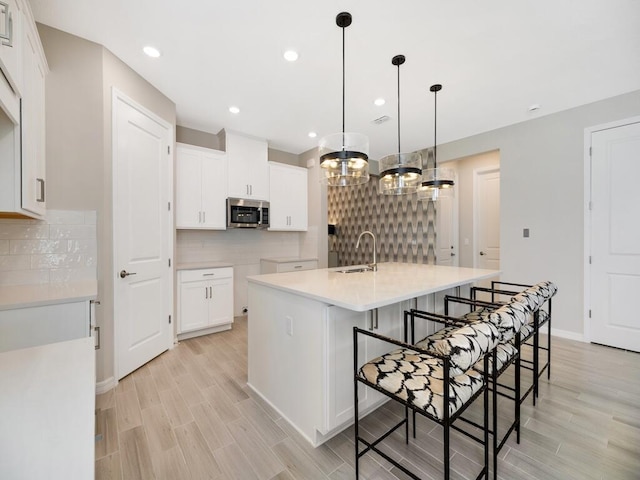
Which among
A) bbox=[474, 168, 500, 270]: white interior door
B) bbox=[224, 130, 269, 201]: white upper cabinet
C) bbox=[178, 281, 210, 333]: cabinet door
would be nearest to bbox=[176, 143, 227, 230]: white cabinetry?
bbox=[224, 130, 269, 201]: white upper cabinet

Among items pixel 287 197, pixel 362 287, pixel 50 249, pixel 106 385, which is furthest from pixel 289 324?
pixel 287 197

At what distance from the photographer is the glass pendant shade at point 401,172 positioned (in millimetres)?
2372

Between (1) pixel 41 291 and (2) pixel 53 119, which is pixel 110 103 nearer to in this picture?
(2) pixel 53 119

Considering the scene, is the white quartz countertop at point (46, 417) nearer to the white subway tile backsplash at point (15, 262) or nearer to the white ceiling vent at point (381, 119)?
the white subway tile backsplash at point (15, 262)

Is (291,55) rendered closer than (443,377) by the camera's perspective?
No

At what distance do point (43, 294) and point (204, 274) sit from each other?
1.79 metres

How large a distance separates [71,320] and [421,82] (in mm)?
3408

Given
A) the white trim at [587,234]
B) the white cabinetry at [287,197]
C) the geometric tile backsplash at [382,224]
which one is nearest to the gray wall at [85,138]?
the white cabinetry at [287,197]

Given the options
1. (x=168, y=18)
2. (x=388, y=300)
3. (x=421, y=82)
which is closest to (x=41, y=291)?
(x=168, y=18)

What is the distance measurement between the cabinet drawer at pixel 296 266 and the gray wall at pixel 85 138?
7.39ft

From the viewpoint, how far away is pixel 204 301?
11.4ft

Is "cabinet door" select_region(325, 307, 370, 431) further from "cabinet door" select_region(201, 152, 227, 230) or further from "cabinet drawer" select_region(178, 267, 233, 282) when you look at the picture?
"cabinet door" select_region(201, 152, 227, 230)

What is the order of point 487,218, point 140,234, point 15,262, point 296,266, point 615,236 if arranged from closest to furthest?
point 15,262 < point 140,234 < point 615,236 < point 296,266 < point 487,218

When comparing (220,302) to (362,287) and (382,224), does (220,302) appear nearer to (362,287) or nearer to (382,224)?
(362,287)
